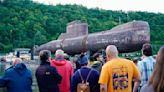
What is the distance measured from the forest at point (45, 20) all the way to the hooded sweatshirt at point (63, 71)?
140 feet

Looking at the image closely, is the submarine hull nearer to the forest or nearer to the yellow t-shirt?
the yellow t-shirt

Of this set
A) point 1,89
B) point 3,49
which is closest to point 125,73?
point 1,89

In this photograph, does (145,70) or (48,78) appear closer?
(145,70)

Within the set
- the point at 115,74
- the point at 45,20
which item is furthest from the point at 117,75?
the point at 45,20

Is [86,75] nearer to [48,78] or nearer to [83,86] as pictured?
[83,86]

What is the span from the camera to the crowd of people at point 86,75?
257 inches

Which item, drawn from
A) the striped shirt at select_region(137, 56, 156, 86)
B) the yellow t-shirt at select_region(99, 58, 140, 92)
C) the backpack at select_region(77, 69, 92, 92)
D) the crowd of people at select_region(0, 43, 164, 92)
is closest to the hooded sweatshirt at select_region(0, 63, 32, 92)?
the crowd of people at select_region(0, 43, 164, 92)

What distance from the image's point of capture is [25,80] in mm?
7422

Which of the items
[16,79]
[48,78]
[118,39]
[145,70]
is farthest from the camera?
[118,39]

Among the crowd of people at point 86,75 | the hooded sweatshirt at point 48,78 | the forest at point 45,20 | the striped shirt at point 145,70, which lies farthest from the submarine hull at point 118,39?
the forest at point 45,20

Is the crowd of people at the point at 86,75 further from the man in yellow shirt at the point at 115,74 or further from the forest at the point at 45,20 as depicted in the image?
the forest at the point at 45,20

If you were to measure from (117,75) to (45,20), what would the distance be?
59.8 m

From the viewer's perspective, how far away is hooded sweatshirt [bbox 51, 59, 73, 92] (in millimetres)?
8125

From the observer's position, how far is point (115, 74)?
648 centimetres
